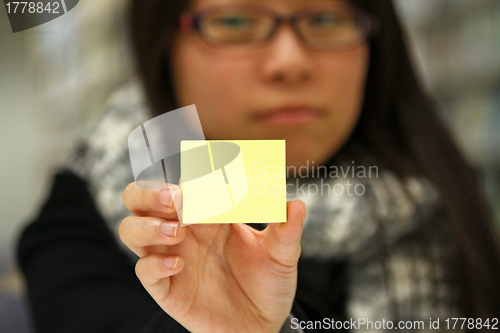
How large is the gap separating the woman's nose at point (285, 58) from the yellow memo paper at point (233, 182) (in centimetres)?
33

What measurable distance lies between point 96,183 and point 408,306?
81cm

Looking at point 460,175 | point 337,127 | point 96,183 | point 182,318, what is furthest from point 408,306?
point 96,183

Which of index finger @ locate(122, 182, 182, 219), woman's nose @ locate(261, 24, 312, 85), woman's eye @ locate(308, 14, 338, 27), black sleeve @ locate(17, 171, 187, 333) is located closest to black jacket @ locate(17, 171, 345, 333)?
black sleeve @ locate(17, 171, 187, 333)

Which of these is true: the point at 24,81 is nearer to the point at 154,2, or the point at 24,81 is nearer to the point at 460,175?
the point at 154,2

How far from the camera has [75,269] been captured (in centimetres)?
73

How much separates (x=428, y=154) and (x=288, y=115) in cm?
39

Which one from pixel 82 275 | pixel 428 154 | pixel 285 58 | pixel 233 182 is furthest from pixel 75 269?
pixel 428 154

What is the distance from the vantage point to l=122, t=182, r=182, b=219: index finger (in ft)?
1.39

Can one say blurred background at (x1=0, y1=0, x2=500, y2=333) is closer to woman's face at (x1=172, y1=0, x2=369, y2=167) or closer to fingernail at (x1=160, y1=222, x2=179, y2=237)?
woman's face at (x1=172, y1=0, x2=369, y2=167)

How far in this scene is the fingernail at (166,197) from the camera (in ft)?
1.38

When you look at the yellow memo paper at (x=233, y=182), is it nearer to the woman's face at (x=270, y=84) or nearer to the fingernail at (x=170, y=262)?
the fingernail at (x=170, y=262)

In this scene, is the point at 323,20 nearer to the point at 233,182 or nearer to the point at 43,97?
the point at 233,182

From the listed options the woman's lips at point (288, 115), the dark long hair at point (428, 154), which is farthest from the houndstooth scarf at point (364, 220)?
the woman's lips at point (288, 115)

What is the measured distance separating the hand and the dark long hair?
1.45 feet
